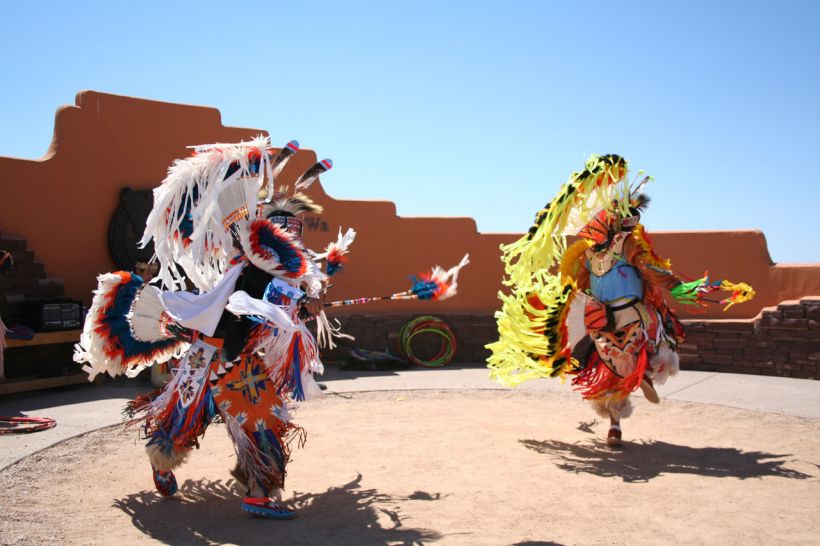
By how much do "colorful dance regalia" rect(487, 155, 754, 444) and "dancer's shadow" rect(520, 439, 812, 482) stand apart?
11.1 inches

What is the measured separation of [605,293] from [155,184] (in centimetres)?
659

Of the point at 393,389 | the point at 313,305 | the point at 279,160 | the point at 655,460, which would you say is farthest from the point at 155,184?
the point at 655,460

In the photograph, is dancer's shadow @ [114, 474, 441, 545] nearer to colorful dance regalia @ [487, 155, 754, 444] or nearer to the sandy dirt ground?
the sandy dirt ground

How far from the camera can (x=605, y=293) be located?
20.7ft

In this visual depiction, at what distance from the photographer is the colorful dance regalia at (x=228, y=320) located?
14.5 feet

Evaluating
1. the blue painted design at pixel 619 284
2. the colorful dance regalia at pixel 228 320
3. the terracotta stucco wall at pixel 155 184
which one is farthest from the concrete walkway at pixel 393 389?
the blue painted design at pixel 619 284

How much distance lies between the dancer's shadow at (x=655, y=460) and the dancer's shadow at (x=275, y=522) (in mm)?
1444

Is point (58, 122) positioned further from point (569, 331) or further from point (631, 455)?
point (631, 455)

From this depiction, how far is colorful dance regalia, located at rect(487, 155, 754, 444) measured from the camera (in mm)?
6184

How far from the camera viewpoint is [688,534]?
4160mm

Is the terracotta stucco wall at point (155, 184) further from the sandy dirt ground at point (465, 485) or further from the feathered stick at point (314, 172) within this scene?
the feathered stick at point (314, 172)

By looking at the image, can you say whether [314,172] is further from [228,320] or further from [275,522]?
[275,522]

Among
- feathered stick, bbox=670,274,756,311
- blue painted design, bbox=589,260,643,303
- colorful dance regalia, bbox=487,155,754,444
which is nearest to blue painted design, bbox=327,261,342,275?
colorful dance regalia, bbox=487,155,754,444

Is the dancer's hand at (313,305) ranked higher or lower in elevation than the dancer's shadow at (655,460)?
higher
